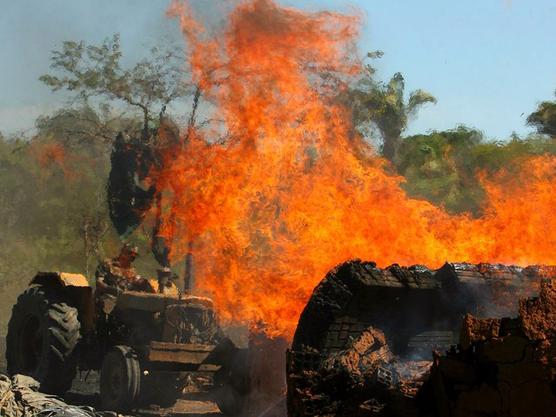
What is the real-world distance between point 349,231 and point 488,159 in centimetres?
1780

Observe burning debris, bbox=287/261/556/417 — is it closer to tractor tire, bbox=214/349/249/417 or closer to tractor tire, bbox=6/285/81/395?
tractor tire, bbox=214/349/249/417

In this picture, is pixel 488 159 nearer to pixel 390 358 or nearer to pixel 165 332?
pixel 165 332

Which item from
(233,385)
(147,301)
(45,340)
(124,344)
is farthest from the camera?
(124,344)

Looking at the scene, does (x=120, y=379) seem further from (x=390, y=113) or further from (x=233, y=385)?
(x=390, y=113)

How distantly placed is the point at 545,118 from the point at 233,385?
19.6m

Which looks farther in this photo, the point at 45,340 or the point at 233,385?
the point at 45,340

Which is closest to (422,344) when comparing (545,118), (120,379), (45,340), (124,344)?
(120,379)

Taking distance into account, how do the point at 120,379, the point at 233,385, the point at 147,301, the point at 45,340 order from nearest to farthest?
the point at 233,385
the point at 120,379
the point at 45,340
the point at 147,301

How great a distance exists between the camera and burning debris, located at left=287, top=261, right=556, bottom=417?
4598 mm

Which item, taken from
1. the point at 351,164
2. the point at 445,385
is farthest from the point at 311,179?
the point at 445,385

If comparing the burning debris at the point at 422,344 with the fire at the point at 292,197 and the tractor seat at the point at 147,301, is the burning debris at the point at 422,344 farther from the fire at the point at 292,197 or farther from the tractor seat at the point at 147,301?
the tractor seat at the point at 147,301

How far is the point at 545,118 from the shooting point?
26516 millimetres

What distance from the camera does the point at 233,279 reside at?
11602 mm

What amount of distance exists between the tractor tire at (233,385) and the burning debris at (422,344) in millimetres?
4115
